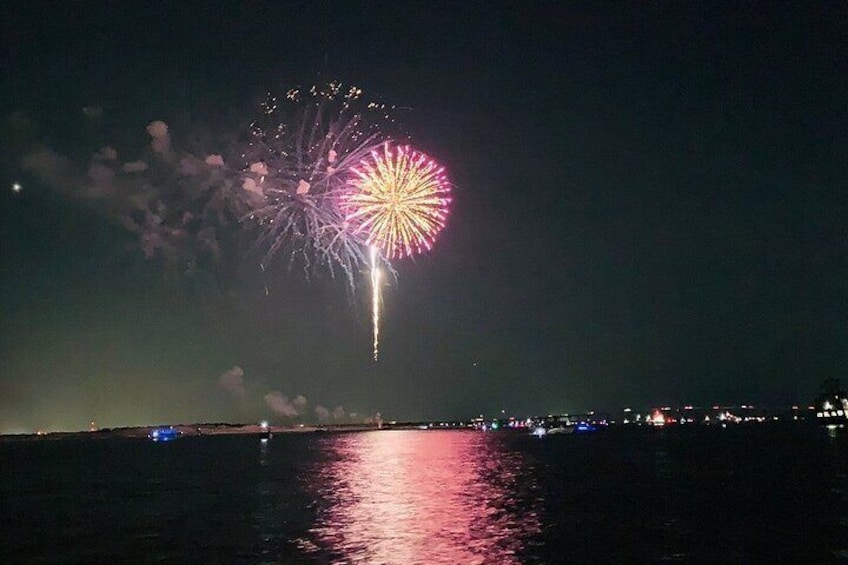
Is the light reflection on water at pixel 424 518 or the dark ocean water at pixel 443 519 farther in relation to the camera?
the dark ocean water at pixel 443 519

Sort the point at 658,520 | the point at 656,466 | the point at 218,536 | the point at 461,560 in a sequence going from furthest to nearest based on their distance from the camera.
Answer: the point at 656,466 < the point at 658,520 < the point at 218,536 < the point at 461,560

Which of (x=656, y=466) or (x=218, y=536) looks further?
(x=656, y=466)

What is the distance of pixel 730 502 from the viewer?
162 ft

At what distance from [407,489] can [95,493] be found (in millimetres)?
28744

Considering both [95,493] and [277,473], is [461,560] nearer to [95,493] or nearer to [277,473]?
[95,493]

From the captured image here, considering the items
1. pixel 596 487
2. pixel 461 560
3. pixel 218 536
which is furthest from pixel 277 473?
pixel 461 560

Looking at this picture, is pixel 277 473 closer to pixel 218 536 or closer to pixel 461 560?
pixel 218 536

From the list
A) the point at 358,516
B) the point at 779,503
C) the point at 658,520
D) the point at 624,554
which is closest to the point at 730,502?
the point at 779,503

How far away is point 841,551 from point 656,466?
2315 inches

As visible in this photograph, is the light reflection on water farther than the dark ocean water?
→ No

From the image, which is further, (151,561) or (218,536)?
(218,536)

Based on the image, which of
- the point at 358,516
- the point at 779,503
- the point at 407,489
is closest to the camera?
the point at 358,516

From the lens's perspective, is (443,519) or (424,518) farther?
(424,518)

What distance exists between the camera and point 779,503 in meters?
48.6
